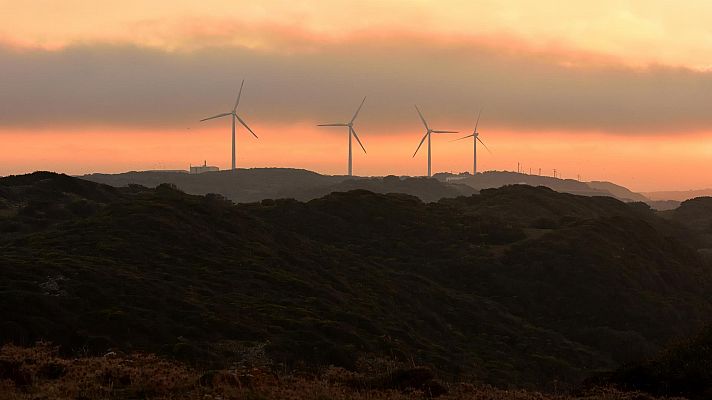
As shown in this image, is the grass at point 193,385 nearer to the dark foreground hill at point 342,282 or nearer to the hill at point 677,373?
the hill at point 677,373

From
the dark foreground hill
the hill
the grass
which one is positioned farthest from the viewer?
the dark foreground hill

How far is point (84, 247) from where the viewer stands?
9194 centimetres

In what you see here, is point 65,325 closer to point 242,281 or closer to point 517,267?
point 242,281

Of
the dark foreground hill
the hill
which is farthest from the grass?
the dark foreground hill

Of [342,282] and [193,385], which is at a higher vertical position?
[193,385]

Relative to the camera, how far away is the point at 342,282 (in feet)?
332

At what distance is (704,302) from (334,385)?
102 meters

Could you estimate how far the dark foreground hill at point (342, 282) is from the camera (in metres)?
66.3

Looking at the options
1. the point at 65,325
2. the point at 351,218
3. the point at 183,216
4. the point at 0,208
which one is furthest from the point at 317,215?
the point at 65,325

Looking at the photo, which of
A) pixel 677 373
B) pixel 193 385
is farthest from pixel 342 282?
pixel 193 385

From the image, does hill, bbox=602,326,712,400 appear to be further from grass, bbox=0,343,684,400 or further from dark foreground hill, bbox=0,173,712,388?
dark foreground hill, bbox=0,173,712,388

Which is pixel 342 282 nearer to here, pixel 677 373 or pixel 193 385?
pixel 677 373

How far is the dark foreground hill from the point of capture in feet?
218

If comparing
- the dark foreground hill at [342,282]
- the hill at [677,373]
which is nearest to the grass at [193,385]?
the hill at [677,373]
